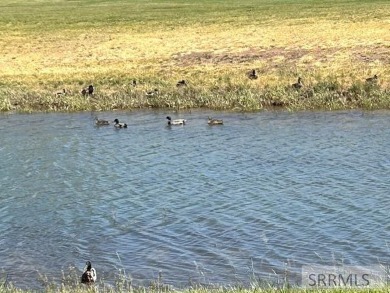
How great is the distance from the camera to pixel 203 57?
4509cm

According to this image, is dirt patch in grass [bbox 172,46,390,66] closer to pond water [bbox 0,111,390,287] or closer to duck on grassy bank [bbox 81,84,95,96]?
duck on grassy bank [bbox 81,84,95,96]

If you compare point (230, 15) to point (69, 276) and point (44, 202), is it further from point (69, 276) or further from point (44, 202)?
point (69, 276)

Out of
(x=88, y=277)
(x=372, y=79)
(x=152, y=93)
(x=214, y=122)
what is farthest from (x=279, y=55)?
(x=88, y=277)

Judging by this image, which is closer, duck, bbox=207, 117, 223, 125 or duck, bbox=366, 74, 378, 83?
duck, bbox=207, 117, 223, 125

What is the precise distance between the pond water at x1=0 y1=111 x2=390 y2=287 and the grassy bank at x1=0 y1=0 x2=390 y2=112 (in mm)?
2474

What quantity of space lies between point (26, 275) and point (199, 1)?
73.7m

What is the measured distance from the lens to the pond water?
15992 mm

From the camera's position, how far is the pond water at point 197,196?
16.0m

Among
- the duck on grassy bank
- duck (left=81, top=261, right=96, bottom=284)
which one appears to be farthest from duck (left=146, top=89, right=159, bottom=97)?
duck (left=81, top=261, right=96, bottom=284)

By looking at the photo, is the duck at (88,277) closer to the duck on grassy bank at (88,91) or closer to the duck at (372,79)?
the duck at (372,79)

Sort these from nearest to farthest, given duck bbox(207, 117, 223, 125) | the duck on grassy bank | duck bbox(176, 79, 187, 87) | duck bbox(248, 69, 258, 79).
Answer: duck bbox(207, 117, 223, 125), the duck on grassy bank, duck bbox(176, 79, 187, 87), duck bbox(248, 69, 258, 79)

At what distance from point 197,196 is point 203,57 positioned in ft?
81.9

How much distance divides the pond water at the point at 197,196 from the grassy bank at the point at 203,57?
2.47 m

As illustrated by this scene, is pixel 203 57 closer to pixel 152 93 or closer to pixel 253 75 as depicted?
pixel 253 75
